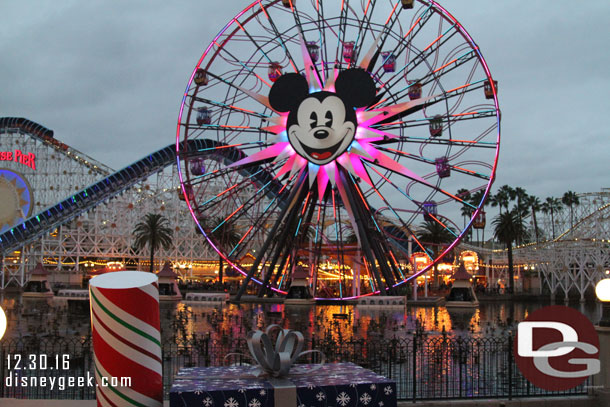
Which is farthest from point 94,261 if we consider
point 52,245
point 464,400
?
point 464,400

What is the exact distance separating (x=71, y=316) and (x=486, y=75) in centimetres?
2400

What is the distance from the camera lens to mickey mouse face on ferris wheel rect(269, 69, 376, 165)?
33531mm

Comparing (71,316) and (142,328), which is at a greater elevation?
(142,328)

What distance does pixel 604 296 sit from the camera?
39.3 ft

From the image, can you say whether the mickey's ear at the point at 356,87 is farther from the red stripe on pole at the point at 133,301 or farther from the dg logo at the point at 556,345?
the red stripe on pole at the point at 133,301

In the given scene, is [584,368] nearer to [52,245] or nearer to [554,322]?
[554,322]

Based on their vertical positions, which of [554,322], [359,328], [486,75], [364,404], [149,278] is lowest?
[359,328]

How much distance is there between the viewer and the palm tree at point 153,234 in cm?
6862

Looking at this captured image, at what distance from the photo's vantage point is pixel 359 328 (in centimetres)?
3127

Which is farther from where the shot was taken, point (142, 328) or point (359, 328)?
point (359, 328)

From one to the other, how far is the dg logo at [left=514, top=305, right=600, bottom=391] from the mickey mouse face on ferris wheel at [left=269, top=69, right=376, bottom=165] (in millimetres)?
23164

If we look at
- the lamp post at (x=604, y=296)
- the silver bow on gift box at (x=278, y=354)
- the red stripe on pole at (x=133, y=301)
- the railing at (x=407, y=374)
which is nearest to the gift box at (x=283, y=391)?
the silver bow on gift box at (x=278, y=354)

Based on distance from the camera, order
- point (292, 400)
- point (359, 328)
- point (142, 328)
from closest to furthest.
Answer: point (142, 328) → point (292, 400) → point (359, 328)

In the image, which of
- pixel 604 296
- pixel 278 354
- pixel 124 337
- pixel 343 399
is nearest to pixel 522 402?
pixel 604 296
